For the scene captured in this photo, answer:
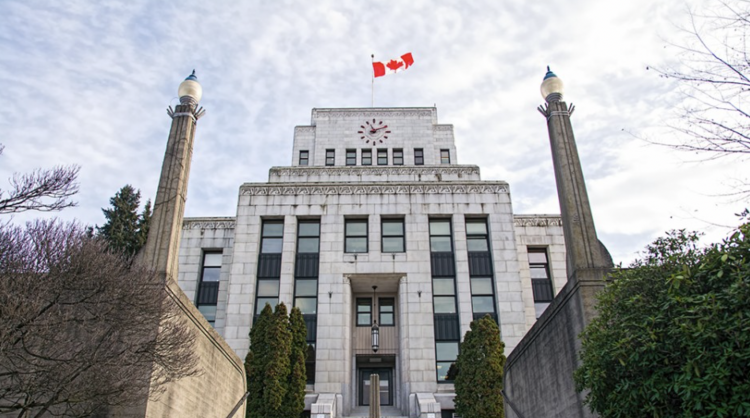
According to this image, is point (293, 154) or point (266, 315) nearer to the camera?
point (266, 315)

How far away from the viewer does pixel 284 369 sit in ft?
76.6

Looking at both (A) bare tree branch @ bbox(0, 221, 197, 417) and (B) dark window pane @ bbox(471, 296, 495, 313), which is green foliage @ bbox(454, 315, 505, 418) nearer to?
(B) dark window pane @ bbox(471, 296, 495, 313)

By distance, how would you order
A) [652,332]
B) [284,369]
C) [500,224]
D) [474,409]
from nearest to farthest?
1. [652,332]
2. [474,409]
3. [284,369]
4. [500,224]

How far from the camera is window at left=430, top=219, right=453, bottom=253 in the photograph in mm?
31312

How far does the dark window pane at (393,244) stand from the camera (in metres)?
31.2

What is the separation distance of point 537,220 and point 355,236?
1105 centimetres

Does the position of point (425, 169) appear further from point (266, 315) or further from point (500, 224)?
point (266, 315)

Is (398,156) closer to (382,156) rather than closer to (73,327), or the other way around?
(382,156)

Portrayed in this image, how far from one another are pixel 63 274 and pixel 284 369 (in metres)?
15.2

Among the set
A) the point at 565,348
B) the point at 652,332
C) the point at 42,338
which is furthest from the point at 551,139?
the point at 42,338

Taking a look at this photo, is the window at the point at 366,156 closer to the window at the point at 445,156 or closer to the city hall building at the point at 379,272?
the window at the point at 445,156

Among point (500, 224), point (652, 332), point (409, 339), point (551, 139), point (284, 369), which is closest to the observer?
point (652, 332)

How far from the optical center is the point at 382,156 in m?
39.6

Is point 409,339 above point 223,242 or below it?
below
